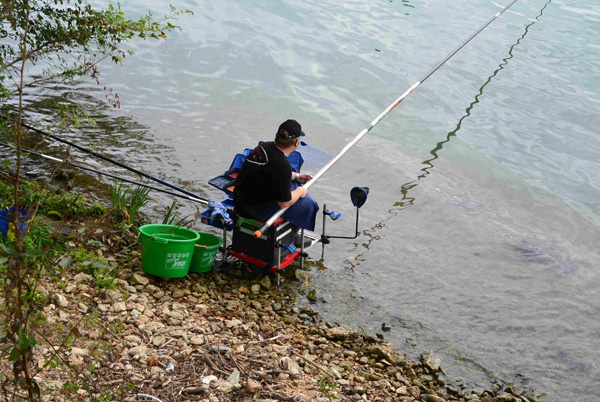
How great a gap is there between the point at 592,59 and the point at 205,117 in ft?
37.8

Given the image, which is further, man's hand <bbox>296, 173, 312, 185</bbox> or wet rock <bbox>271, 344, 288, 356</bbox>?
man's hand <bbox>296, 173, 312, 185</bbox>

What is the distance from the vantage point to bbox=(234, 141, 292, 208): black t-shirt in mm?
5680

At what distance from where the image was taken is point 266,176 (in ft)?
18.7

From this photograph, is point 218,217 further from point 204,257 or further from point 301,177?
point 301,177

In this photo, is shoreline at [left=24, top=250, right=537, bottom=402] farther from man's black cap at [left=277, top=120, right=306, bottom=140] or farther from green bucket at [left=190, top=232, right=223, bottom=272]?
man's black cap at [left=277, top=120, right=306, bottom=140]

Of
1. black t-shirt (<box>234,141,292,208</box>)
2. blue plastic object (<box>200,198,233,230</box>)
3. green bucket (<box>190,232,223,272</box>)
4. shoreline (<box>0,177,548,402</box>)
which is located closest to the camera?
shoreline (<box>0,177,548,402</box>)

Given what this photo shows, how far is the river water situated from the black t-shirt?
4.02 ft

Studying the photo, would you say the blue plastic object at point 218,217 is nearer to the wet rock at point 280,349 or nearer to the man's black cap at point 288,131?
the man's black cap at point 288,131

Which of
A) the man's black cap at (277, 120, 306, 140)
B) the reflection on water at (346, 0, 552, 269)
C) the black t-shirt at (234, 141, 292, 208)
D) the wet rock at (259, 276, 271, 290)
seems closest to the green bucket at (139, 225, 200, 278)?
the black t-shirt at (234, 141, 292, 208)

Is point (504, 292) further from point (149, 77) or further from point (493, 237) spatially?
point (149, 77)

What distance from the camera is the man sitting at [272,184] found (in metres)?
5.69

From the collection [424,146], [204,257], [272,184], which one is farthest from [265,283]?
[424,146]

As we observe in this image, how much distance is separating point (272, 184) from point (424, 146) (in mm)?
6103

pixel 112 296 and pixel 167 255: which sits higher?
pixel 167 255
